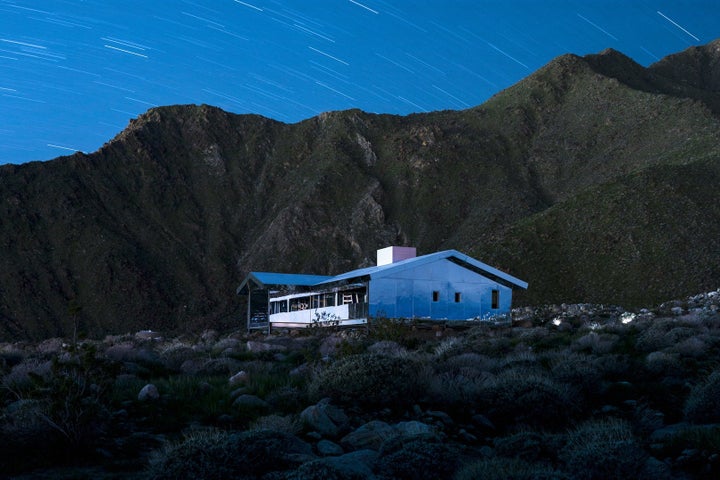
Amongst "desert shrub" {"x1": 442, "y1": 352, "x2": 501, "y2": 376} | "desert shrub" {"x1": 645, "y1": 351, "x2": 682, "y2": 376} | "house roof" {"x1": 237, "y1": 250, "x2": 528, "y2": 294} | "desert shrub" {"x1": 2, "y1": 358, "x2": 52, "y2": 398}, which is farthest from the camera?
"house roof" {"x1": 237, "y1": 250, "x2": 528, "y2": 294}

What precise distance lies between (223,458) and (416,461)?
208 centimetres

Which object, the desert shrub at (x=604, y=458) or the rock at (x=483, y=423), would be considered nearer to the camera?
the desert shrub at (x=604, y=458)

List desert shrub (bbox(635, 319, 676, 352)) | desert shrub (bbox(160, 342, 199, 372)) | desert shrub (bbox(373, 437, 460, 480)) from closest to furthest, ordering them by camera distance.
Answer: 1. desert shrub (bbox(373, 437, 460, 480))
2. desert shrub (bbox(160, 342, 199, 372))
3. desert shrub (bbox(635, 319, 676, 352))

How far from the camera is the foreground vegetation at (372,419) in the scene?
7.27 meters

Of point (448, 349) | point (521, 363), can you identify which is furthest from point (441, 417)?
point (448, 349)

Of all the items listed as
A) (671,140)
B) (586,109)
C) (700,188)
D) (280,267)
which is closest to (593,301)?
(700,188)

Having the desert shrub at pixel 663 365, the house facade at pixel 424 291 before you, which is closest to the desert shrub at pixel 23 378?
the desert shrub at pixel 663 365

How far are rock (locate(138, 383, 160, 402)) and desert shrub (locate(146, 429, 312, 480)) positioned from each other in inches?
165

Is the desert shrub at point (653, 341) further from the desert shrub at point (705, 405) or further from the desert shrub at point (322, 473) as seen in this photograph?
the desert shrub at point (322, 473)

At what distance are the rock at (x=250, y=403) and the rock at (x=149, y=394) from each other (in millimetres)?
1538

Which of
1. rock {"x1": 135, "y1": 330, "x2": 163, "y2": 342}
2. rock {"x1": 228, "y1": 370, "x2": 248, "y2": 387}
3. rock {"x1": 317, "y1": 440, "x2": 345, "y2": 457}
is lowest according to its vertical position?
rock {"x1": 317, "y1": 440, "x2": 345, "y2": 457}

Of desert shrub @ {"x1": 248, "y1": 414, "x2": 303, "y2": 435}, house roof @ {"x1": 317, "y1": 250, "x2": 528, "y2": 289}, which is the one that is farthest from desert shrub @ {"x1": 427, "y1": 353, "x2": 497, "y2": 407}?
house roof @ {"x1": 317, "y1": 250, "x2": 528, "y2": 289}

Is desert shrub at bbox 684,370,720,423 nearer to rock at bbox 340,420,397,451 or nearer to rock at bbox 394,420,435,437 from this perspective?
rock at bbox 394,420,435,437

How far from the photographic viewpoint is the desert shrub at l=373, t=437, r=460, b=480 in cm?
720
